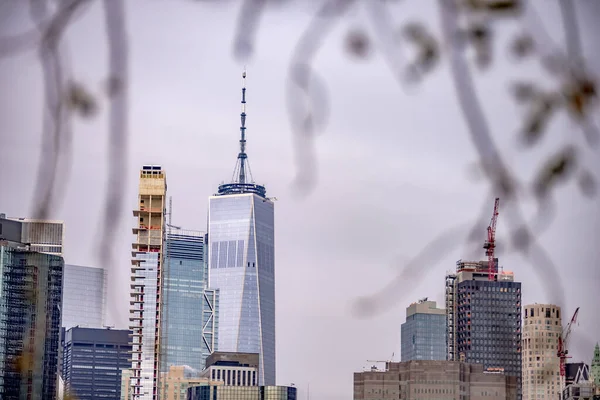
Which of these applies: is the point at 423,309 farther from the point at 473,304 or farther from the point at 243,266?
the point at 243,266

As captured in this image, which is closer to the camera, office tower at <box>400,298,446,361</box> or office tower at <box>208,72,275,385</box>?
office tower at <box>400,298,446,361</box>

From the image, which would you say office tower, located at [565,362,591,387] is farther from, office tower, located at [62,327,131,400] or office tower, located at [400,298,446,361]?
office tower, located at [400,298,446,361]

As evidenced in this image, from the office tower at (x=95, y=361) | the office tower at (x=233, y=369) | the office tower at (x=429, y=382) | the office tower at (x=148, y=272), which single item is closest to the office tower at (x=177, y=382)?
the office tower at (x=233, y=369)

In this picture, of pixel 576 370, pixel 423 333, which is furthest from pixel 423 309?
pixel 576 370

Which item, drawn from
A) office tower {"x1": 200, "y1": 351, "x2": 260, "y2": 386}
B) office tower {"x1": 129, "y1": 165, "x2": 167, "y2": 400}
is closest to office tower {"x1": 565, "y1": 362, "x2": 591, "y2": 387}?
office tower {"x1": 129, "y1": 165, "x2": 167, "y2": 400}

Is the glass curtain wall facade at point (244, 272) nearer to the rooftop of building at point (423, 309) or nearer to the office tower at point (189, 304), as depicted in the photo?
the office tower at point (189, 304)

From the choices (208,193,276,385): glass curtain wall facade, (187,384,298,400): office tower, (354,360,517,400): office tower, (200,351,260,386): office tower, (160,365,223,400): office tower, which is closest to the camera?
(354,360,517,400): office tower
